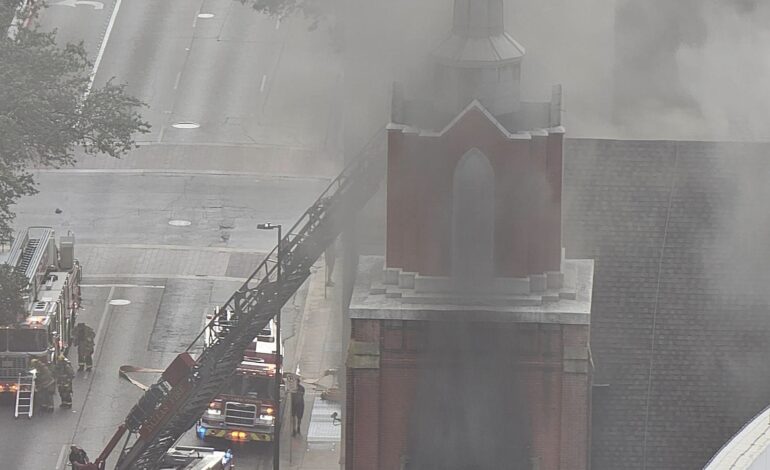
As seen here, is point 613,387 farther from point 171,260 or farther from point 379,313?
point 171,260

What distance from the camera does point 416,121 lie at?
24.4 metres

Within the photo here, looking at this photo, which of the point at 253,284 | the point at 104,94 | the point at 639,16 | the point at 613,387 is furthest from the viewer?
the point at 253,284

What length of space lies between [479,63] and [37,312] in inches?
534

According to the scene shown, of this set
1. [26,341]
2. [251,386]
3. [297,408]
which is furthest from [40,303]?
[297,408]

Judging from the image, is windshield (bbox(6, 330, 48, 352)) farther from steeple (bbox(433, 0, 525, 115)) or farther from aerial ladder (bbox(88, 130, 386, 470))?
steeple (bbox(433, 0, 525, 115))

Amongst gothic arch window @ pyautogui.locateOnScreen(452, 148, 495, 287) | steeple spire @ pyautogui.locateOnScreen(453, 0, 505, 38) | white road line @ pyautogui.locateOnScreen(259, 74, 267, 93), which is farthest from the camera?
white road line @ pyautogui.locateOnScreen(259, 74, 267, 93)

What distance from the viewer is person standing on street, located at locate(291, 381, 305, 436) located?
34844mm

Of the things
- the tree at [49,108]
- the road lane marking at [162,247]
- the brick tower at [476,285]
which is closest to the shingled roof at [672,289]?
the brick tower at [476,285]

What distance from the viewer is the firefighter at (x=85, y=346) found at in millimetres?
37312

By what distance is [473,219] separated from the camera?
79.7ft

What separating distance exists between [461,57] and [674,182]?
4.18 metres

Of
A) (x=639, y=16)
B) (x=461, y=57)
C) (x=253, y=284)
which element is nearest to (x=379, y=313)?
(x=461, y=57)

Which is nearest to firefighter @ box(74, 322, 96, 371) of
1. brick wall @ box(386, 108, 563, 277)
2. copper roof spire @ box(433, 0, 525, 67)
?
brick wall @ box(386, 108, 563, 277)

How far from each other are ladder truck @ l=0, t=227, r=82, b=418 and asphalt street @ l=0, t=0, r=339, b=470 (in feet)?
1.90
